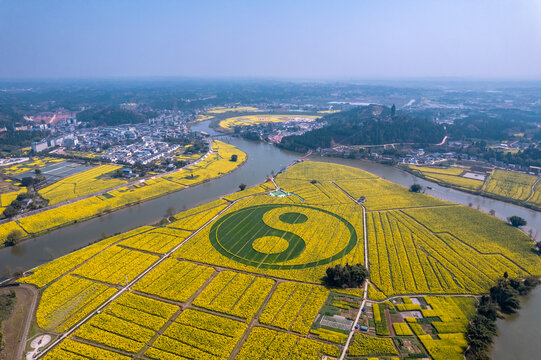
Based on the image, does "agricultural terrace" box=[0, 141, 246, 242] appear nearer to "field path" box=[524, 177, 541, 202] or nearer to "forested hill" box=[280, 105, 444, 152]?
"forested hill" box=[280, 105, 444, 152]

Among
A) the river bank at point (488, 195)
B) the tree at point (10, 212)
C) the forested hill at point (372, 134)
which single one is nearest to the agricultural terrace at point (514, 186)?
the river bank at point (488, 195)

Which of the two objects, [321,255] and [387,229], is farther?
[387,229]

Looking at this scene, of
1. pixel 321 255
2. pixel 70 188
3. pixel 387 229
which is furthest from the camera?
pixel 70 188

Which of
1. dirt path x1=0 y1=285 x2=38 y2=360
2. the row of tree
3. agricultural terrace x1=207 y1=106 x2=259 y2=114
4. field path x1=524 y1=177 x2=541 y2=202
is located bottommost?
dirt path x1=0 y1=285 x2=38 y2=360

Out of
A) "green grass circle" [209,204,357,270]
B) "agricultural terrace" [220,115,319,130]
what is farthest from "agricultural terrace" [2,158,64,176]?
"agricultural terrace" [220,115,319,130]

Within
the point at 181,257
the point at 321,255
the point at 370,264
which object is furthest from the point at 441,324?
the point at 181,257

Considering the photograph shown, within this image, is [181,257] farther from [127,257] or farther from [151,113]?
[151,113]

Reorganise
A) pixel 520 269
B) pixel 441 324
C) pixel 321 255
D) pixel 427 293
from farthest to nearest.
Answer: pixel 321 255 → pixel 520 269 → pixel 427 293 → pixel 441 324

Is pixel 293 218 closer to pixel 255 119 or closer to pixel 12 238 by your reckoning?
pixel 12 238
